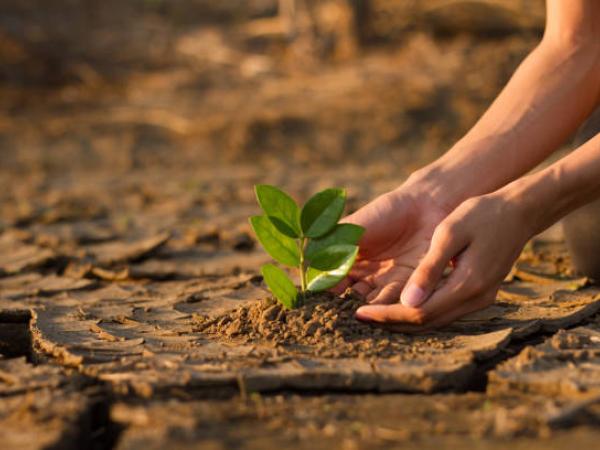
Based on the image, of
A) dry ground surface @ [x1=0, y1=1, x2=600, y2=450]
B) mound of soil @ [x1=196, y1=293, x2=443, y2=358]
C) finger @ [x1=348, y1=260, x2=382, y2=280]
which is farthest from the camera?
finger @ [x1=348, y1=260, x2=382, y2=280]

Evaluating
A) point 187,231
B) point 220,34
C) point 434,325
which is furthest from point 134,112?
point 434,325

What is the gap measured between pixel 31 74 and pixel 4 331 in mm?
5341

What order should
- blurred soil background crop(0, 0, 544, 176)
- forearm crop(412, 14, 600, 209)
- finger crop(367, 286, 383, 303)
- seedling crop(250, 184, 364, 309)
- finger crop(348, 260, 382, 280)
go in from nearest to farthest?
1. seedling crop(250, 184, 364, 309)
2. finger crop(367, 286, 383, 303)
3. finger crop(348, 260, 382, 280)
4. forearm crop(412, 14, 600, 209)
5. blurred soil background crop(0, 0, 544, 176)

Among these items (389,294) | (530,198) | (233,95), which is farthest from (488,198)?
(233,95)

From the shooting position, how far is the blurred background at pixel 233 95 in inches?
197

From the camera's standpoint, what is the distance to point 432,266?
1.90 meters

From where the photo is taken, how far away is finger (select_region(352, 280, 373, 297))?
7.16 ft

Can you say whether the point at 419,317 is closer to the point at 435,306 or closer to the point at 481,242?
the point at 435,306

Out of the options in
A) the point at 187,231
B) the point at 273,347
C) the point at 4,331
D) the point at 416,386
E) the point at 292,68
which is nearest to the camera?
the point at 416,386

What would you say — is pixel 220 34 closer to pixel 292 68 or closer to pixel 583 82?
pixel 292 68

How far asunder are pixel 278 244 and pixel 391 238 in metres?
0.36

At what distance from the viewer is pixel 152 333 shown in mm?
2088

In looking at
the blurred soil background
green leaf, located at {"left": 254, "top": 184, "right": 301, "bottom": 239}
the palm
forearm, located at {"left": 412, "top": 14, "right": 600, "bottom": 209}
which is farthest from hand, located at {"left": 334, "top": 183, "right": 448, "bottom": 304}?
the blurred soil background

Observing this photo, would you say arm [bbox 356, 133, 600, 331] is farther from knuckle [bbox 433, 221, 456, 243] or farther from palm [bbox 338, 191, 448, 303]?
palm [bbox 338, 191, 448, 303]
